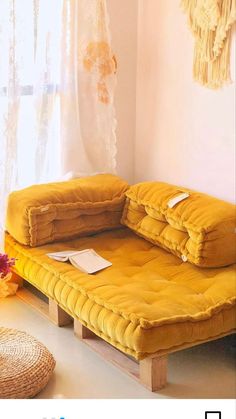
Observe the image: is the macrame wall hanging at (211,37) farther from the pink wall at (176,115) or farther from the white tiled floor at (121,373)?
the white tiled floor at (121,373)

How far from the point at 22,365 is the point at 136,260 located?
82cm

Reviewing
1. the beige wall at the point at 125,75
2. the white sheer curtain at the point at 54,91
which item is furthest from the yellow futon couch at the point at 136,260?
the beige wall at the point at 125,75

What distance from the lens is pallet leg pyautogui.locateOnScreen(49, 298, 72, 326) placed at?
A: 2.64m

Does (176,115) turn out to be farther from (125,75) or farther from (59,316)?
(59,316)

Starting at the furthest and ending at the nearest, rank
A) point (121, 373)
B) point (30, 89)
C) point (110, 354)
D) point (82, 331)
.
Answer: point (30, 89)
point (82, 331)
point (110, 354)
point (121, 373)

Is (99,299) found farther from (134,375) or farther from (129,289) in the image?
(134,375)

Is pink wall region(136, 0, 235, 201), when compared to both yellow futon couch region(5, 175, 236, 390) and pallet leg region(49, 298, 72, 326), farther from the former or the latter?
pallet leg region(49, 298, 72, 326)

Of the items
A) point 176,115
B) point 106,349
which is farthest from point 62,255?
point 176,115

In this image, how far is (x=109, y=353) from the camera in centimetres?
241

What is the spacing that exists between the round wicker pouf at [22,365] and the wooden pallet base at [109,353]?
24cm

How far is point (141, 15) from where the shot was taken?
11.0 ft

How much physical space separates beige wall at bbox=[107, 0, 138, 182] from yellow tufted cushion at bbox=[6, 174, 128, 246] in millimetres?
407

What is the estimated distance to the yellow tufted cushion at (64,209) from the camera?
282cm

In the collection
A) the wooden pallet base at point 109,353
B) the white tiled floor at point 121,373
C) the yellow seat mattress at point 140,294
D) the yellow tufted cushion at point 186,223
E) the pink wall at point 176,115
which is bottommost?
the white tiled floor at point 121,373
